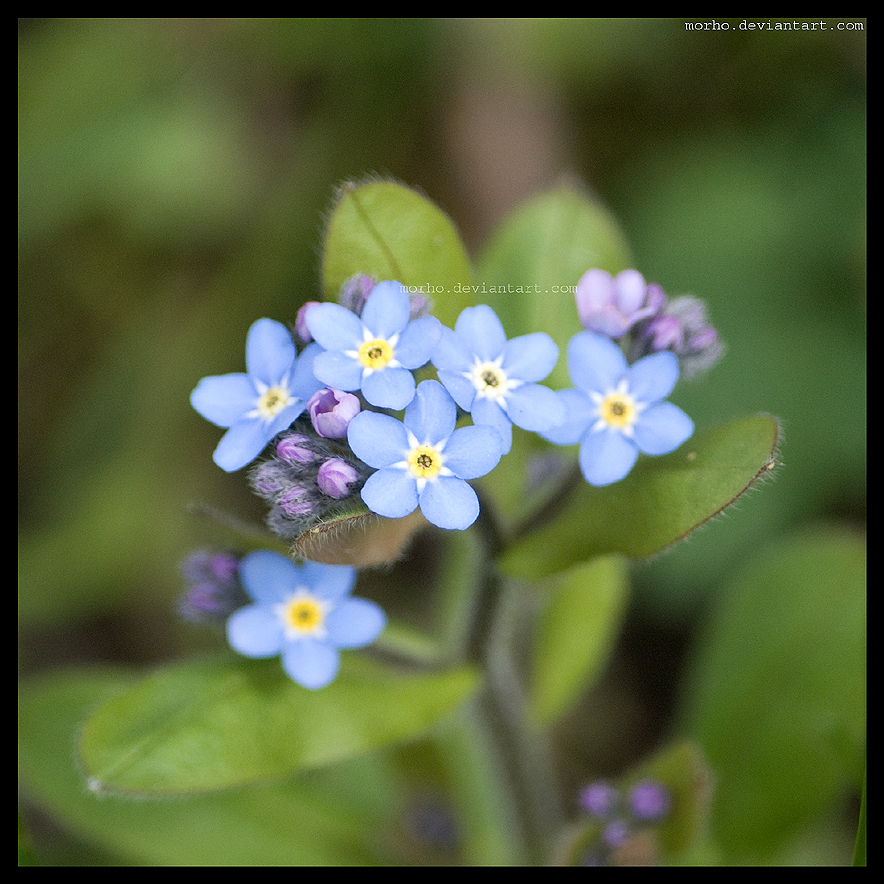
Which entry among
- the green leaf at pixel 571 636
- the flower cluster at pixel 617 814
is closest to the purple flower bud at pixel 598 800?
the flower cluster at pixel 617 814

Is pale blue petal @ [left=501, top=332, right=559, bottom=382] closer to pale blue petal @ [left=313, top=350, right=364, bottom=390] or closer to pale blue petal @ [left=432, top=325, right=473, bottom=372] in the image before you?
pale blue petal @ [left=432, top=325, right=473, bottom=372]

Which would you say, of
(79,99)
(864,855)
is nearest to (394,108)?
(79,99)

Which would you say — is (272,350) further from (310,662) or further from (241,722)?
(241,722)

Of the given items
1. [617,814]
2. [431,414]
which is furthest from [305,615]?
[617,814]

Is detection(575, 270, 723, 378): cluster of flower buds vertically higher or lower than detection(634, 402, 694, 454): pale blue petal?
higher

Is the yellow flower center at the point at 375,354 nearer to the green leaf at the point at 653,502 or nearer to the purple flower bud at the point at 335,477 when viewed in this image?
the purple flower bud at the point at 335,477

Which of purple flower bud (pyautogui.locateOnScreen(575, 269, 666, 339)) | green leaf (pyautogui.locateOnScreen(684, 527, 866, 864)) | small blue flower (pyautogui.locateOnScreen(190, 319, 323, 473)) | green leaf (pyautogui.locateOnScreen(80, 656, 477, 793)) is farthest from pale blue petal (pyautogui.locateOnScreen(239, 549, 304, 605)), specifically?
green leaf (pyautogui.locateOnScreen(684, 527, 866, 864))

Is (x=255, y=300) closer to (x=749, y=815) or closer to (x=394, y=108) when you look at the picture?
(x=394, y=108)
